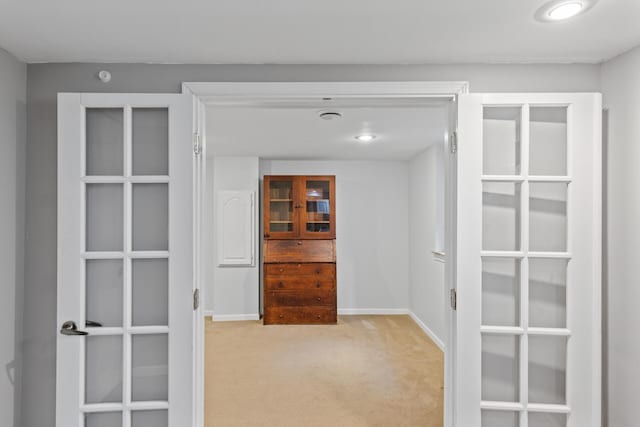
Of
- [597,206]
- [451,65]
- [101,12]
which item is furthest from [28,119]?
[597,206]

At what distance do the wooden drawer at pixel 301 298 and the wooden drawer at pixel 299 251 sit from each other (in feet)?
1.45

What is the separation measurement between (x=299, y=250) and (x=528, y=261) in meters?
4.06

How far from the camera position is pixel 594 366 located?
1991 millimetres

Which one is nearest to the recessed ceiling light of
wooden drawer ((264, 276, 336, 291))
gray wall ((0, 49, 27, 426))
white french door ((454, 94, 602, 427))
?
wooden drawer ((264, 276, 336, 291))

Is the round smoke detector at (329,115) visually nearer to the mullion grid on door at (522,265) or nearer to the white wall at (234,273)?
the mullion grid on door at (522,265)

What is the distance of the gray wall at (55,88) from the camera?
6.81ft

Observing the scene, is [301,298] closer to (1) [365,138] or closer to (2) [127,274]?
(1) [365,138]

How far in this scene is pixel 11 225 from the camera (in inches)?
78.8

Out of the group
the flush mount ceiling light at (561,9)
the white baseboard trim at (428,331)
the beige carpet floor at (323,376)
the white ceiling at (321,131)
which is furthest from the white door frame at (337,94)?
the white baseboard trim at (428,331)

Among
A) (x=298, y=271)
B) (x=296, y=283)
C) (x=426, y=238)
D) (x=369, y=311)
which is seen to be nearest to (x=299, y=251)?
(x=298, y=271)

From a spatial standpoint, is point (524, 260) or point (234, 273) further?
point (234, 273)

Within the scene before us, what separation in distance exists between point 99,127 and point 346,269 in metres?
4.77

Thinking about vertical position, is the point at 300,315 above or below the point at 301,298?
below

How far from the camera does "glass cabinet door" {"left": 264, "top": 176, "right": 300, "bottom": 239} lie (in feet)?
19.5
